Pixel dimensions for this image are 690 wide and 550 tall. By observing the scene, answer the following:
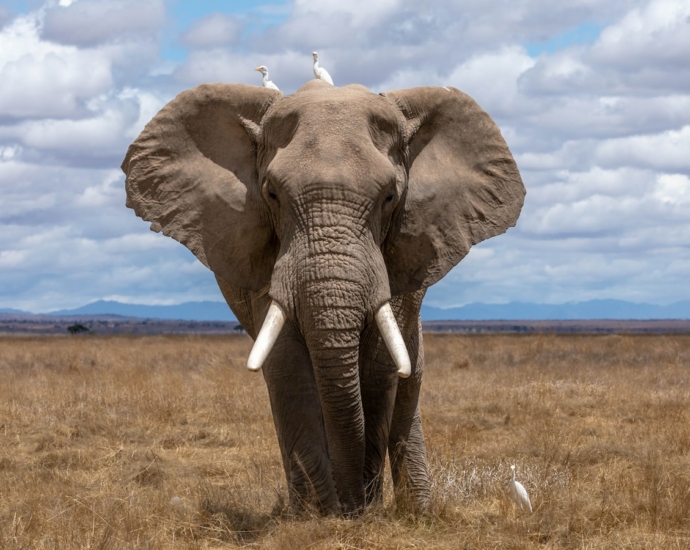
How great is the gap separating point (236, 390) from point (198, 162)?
8962mm

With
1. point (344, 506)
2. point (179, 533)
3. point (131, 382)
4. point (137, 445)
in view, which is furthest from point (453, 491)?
point (131, 382)

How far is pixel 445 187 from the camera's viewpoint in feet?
22.6

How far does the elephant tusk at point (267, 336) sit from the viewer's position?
5.50 meters

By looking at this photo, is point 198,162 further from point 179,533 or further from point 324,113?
point 179,533

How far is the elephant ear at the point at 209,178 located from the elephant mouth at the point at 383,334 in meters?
0.84

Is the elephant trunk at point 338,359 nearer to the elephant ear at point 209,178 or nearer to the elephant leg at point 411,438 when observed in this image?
the elephant ear at point 209,178

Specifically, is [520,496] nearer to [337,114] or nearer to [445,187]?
[445,187]

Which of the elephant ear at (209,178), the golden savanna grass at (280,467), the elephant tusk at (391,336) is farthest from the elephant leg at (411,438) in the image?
the elephant tusk at (391,336)

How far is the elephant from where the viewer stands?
576 centimetres

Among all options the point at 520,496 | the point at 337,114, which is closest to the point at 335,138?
the point at 337,114

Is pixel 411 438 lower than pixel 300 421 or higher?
lower

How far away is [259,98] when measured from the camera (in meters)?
6.79

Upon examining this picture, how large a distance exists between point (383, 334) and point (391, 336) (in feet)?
0.17

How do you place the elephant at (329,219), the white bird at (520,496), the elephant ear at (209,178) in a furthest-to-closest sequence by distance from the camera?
the white bird at (520,496) → the elephant ear at (209,178) → the elephant at (329,219)
